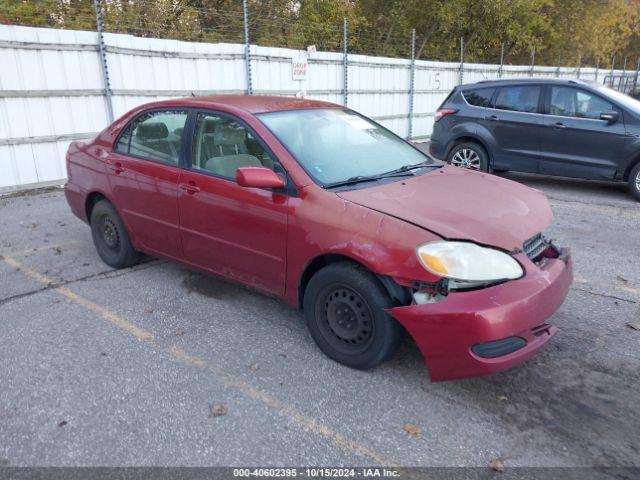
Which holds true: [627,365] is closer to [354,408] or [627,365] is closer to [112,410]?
[354,408]

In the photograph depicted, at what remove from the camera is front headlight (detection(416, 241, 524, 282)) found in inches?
111

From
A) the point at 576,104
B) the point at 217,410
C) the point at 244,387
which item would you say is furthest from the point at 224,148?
the point at 576,104

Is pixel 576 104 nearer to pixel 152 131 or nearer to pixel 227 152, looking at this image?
pixel 227 152

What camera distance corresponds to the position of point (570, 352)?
351cm

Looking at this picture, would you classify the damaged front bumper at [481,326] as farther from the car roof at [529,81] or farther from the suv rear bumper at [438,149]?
the suv rear bumper at [438,149]

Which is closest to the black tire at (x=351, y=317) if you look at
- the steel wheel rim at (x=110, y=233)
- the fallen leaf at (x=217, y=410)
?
the fallen leaf at (x=217, y=410)

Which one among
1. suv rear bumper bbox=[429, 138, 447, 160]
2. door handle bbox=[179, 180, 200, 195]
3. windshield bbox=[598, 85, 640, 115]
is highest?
windshield bbox=[598, 85, 640, 115]

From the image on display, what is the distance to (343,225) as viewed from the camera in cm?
315

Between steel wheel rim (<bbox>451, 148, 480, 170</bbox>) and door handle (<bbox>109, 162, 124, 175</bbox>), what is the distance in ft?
20.0

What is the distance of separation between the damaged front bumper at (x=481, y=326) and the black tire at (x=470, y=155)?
6.31 meters

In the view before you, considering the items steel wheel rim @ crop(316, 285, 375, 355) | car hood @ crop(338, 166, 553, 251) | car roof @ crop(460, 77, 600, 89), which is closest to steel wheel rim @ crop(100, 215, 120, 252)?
steel wheel rim @ crop(316, 285, 375, 355)

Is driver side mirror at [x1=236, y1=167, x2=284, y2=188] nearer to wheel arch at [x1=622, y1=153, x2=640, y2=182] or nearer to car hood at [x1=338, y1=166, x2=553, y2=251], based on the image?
car hood at [x1=338, y1=166, x2=553, y2=251]

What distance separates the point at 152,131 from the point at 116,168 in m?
0.51

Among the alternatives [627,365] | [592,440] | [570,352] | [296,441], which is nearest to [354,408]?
[296,441]
